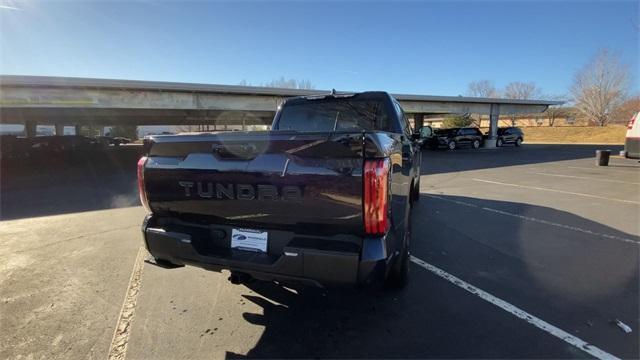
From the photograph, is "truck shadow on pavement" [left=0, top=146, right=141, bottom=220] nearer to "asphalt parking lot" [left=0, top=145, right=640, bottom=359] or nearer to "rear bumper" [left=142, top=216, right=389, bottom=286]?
"asphalt parking lot" [left=0, top=145, right=640, bottom=359]

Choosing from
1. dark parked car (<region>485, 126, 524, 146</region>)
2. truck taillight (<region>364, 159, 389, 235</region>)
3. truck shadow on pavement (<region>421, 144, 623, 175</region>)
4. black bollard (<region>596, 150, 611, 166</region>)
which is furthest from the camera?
dark parked car (<region>485, 126, 524, 146</region>)

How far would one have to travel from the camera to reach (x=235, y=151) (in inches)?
99.7

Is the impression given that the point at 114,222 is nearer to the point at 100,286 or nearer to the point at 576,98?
the point at 100,286

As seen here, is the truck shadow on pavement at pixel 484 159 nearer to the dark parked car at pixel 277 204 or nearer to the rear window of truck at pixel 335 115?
the rear window of truck at pixel 335 115

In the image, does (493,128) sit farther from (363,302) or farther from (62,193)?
(363,302)

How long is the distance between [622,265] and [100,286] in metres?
5.97

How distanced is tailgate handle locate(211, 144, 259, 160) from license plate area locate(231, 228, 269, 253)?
56 centimetres

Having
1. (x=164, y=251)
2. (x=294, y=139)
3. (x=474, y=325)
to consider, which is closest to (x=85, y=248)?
(x=164, y=251)

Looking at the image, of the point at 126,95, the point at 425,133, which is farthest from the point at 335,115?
the point at 126,95

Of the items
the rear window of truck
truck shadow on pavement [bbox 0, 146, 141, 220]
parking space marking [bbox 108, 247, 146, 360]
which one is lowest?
truck shadow on pavement [bbox 0, 146, 141, 220]

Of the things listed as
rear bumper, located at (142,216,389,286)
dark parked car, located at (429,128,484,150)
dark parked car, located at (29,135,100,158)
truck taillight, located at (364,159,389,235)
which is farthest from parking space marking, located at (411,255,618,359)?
dark parked car, located at (29,135,100,158)

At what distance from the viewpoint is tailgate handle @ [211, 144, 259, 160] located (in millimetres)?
2473

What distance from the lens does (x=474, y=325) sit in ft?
9.46

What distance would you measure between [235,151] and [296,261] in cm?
91
